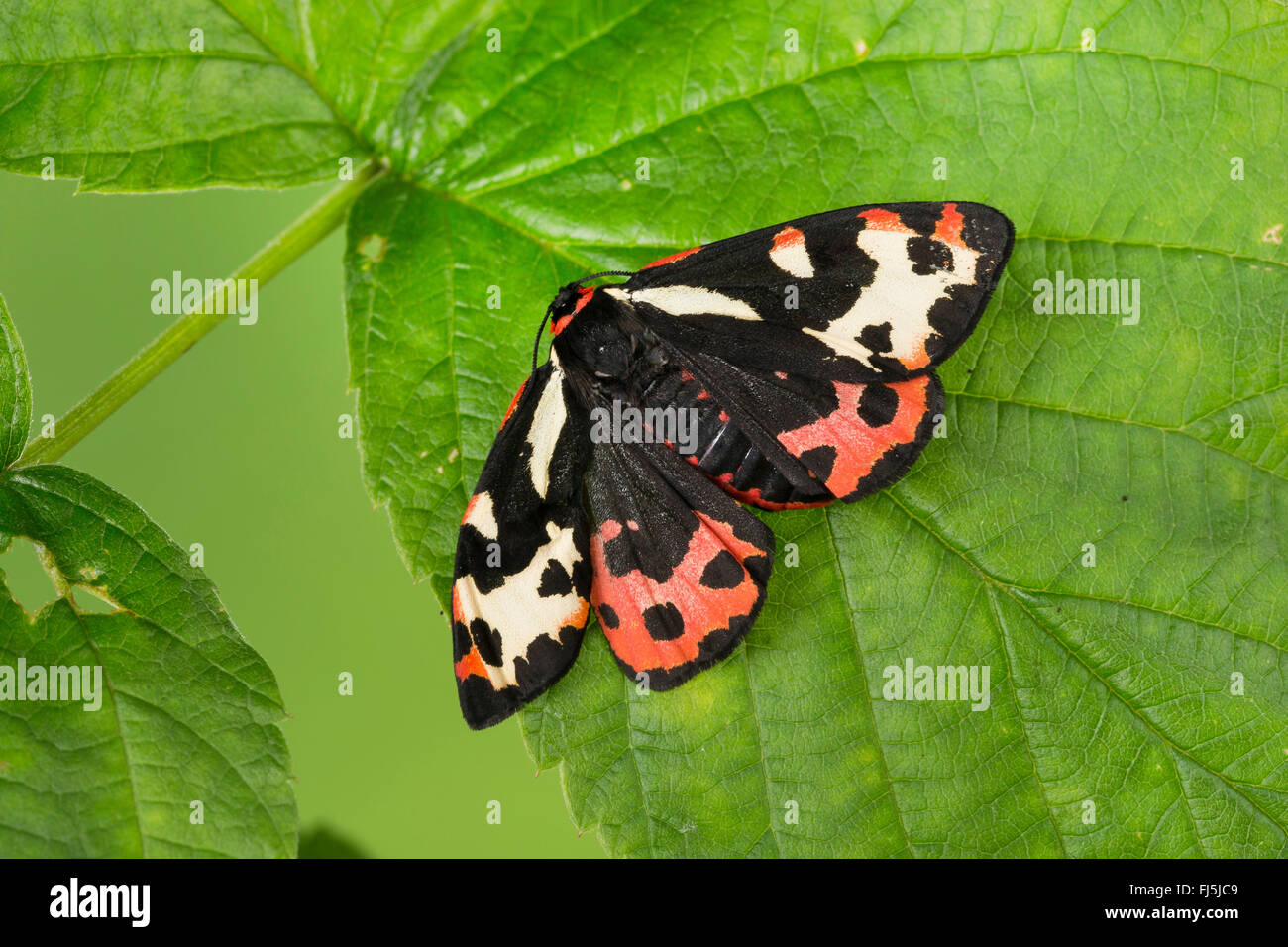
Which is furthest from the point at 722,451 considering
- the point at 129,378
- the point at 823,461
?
the point at 129,378

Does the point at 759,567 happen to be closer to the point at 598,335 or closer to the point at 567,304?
the point at 598,335

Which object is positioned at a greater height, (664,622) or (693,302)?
(693,302)

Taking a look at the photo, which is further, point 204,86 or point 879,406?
point 204,86

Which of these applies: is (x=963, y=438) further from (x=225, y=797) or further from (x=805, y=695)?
(x=225, y=797)

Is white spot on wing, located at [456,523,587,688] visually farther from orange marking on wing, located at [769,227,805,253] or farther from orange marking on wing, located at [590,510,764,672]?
orange marking on wing, located at [769,227,805,253]

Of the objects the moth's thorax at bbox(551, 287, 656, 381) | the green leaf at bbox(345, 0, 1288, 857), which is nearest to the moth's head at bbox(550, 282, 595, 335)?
the moth's thorax at bbox(551, 287, 656, 381)

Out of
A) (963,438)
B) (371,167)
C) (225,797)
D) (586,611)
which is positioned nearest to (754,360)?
(963,438)

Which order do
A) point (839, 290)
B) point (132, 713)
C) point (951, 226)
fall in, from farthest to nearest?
point (132, 713) < point (839, 290) < point (951, 226)
